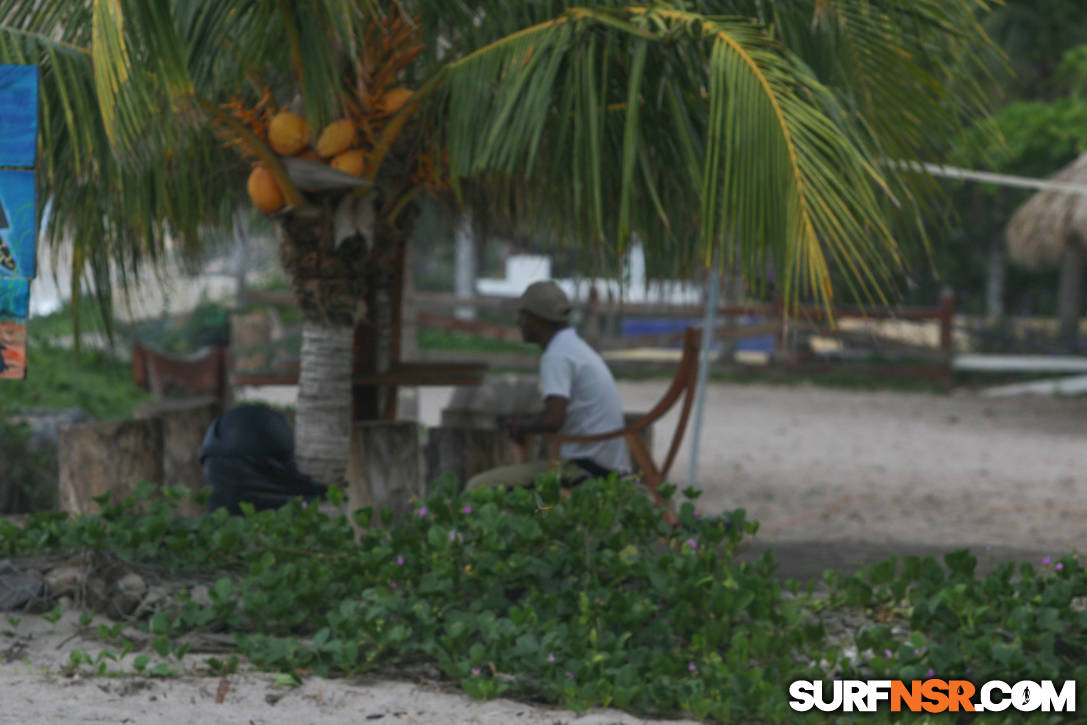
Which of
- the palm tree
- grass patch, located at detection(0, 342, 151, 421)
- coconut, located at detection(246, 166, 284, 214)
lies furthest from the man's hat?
grass patch, located at detection(0, 342, 151, 421)

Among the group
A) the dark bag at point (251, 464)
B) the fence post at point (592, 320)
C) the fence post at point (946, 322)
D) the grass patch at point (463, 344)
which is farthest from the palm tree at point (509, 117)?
the grass patch at point (463, 344)

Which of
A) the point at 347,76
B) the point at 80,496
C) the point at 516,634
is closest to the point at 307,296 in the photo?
the point at 347,76

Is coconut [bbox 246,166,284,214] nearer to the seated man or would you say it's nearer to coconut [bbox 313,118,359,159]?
coconut [bbox 313,118,359,159]

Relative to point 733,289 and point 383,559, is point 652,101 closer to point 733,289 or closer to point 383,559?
point 383,559

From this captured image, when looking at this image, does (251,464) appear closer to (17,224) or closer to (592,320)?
(17,224)

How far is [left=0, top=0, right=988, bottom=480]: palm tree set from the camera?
3.58 metres

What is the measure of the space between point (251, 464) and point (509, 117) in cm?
161

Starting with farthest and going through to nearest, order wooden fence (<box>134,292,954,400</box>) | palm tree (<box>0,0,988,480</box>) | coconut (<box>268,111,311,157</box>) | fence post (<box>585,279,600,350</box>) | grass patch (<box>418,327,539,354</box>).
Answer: grass patch (<box>418,327,539,354</box>) → fence post (<box>585,279,600,350</box>) → wooden fence (<box>134,292,954,400</box>) → coconut (<box>268,111,311,157</box>) → palm tree (<box>0,0,988,480</box>)

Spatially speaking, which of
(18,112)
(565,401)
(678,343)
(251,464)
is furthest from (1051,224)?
(18,112)

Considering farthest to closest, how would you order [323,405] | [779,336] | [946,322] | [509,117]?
1. [946,322]
2. [779,336]
3. [323,405]
4. [509,117]

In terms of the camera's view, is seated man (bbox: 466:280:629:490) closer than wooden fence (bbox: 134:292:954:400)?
Yes

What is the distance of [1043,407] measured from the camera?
13.6m

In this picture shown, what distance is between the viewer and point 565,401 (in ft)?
16.1

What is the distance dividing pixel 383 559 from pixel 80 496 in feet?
5.61
